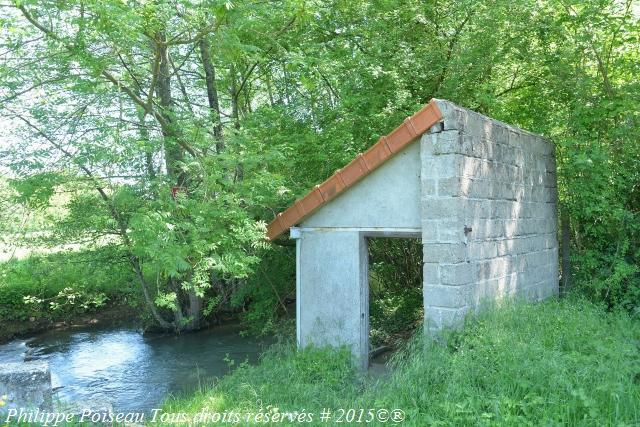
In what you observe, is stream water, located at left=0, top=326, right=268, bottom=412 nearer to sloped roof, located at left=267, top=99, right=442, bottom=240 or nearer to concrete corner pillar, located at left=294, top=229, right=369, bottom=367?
concrete corner pillar, located at left=294, top=229, right=369, bottom=367

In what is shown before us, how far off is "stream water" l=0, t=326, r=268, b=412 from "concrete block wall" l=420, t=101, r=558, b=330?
10.8ft

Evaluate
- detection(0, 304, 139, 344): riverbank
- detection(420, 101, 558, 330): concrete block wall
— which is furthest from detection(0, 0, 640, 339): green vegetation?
detection(0, 304, 139, 344): riverbank

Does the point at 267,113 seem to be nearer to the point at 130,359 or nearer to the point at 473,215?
the point at 473,215

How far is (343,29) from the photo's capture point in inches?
476

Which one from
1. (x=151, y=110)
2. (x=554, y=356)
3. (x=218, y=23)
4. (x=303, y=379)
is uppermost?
(x=218, y=23)

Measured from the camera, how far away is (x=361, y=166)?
23.9ft

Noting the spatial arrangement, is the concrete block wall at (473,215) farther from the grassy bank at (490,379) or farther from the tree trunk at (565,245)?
the tree trunk at (565,245)

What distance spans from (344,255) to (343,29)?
6.27 m

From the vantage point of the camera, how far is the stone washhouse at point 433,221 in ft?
21.5

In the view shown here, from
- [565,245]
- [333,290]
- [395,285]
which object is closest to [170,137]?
[333,290]

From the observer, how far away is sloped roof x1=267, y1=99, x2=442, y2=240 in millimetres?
6641

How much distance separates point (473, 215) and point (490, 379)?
2.29 meters

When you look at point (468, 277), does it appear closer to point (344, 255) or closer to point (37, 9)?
point (344, 255)

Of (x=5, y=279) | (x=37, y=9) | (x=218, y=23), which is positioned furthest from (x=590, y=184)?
(x=5, y=279)
